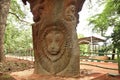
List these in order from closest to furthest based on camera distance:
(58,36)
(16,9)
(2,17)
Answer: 1. (58,36)
2. (2,17)
3. (16,9)

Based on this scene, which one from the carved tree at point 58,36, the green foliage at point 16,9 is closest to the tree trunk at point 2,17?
the green foliage at point 16,9

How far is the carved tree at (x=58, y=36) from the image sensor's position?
33.2 feet

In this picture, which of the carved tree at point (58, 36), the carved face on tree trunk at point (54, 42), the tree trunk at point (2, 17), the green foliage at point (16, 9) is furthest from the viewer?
the green foliage at point (16, 9)

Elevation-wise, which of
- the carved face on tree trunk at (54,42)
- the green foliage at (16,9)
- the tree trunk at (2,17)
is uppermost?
the green foliage at (16,9)

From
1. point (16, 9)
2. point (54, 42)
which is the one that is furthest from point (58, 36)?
point (16, 9)

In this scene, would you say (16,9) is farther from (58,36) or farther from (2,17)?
(58,36)

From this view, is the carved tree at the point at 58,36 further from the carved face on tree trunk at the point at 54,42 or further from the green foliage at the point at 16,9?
the green foliage at the point at 16,9

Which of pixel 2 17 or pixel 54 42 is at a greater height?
pixel 2 17

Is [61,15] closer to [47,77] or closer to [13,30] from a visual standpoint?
[47,77]

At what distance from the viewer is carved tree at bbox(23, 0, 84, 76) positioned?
1012 cm

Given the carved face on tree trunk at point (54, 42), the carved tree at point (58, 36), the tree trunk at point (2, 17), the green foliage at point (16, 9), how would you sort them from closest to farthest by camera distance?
the carved tree at point (58, 36) < the carved face on tree trunk at point (54, 42) < the tree trunk at point (2, 17) < the green foliage at point (16, 9)

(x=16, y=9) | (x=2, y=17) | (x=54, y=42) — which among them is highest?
(x=16, y=9)

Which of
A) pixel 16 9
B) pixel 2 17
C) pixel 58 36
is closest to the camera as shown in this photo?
pixel 58 36

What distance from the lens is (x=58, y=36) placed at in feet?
33.9
